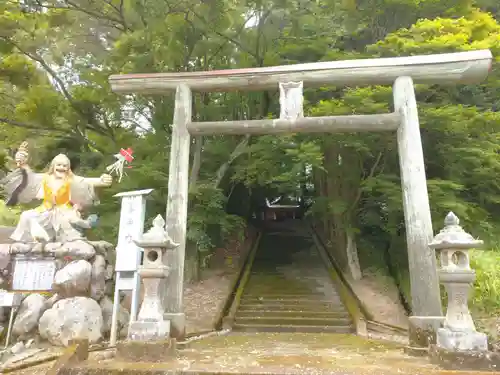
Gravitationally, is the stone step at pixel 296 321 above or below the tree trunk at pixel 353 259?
below

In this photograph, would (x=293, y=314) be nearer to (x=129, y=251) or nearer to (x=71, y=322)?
(x=129, y=251)

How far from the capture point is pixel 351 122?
7.27 metres

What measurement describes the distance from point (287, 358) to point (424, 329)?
2.20 m

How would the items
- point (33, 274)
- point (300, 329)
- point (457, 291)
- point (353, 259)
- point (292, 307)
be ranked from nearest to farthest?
point (457, 291) → point (33, 274) → point (300, 329) → point (292, 307) → point (353, 259)

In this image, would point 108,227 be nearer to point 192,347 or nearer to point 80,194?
point 80,194

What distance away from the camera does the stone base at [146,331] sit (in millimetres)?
5668

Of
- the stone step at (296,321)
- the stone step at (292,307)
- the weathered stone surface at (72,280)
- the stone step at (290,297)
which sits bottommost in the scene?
the stone step at (296,321)

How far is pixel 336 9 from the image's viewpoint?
38.9 ft

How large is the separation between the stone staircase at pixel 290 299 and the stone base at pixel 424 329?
259cm

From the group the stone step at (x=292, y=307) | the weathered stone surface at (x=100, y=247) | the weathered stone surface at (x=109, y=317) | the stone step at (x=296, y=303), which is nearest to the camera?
the weathered stone surface at (x=109, y=317)

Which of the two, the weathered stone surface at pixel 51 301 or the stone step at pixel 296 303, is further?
the stone step at pixel 296 303

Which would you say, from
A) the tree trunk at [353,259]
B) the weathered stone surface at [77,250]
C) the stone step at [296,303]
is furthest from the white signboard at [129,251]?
the tree trunk at [353,259]

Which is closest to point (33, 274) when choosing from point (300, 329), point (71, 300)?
point (71, 300)

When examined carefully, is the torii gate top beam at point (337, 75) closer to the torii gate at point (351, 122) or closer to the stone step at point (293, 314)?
the torii gate at point (351, 122)
